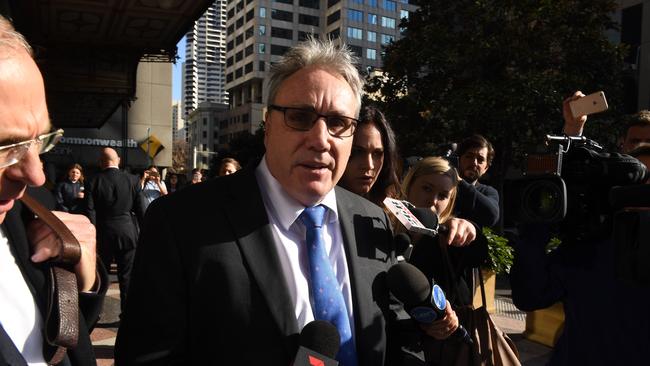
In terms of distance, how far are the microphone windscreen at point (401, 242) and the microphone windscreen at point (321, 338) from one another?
0.66 m

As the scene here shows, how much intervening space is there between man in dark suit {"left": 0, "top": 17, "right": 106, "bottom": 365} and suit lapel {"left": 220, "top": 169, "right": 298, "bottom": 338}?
0.46 m

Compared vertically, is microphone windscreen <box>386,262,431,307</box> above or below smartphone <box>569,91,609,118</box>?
below

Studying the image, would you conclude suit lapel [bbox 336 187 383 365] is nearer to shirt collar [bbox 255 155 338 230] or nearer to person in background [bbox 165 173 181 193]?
shirt collar [bbox 255 155 338 230]

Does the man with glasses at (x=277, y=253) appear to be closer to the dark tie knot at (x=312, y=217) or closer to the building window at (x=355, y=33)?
the dark tie knot at (x=312, y=217)

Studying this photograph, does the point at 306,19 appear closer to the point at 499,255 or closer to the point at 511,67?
the point at 511,67

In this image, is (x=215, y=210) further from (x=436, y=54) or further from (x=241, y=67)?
(x=241, y=67)

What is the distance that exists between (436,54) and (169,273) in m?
13.8

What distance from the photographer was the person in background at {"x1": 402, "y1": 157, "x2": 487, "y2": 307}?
2.16m

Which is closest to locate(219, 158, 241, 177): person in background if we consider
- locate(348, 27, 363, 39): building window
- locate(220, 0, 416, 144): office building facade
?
locate(220, 0, 416, 144): office building facade

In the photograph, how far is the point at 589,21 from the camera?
45.3ft

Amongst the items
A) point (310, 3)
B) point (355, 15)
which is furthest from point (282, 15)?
point (355, 15)

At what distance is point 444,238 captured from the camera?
2.16 m

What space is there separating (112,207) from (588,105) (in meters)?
5.54

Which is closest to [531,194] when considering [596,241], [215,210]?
[596,241]
